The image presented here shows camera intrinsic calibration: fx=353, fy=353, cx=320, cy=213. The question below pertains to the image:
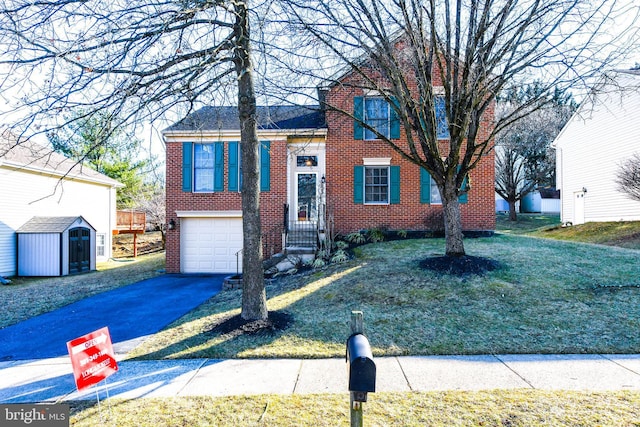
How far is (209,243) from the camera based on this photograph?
13.1 meters

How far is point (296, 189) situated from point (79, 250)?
378 inches

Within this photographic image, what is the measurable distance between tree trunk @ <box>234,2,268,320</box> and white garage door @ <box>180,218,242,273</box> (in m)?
7.41

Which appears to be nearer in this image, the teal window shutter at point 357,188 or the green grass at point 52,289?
the green grass at point 52,289

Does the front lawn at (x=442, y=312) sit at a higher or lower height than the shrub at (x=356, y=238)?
lower

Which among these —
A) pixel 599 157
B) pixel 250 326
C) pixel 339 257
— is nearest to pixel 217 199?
pixel 339 257

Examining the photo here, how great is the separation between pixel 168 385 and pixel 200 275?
9000 mm

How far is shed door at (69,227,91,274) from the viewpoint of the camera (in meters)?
14.3

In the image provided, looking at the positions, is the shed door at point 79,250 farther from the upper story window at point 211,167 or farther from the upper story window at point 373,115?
the upper story window at point 373,115

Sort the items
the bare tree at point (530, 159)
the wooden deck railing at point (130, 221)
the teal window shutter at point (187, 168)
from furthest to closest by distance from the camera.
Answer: the bare tree at point (530, 159) < the wooden deck railing at point (130, 221) < the teal window shutter at point (187, 168)

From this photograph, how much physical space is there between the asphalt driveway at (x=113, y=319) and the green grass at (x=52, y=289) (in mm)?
423

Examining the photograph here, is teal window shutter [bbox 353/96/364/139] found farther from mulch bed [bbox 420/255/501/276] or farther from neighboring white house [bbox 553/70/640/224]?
neighboring white house [bbox 553/70/640/224]

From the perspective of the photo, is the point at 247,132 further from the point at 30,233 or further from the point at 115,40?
the point at 30,233

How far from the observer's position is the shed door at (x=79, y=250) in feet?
46.8

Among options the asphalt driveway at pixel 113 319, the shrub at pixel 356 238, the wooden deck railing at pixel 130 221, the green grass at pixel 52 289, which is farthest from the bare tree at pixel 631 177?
the wooden deck railing at pixel 130 221
